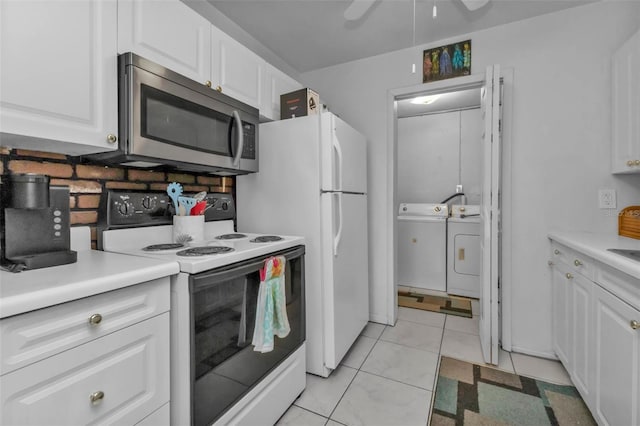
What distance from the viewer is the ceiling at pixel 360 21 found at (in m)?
1.99

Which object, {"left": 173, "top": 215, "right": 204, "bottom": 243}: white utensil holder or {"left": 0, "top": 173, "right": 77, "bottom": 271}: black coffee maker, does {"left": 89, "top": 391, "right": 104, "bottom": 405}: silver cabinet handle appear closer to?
{"left": 0, "top": 173, "right": 77, "bottom": 271}: black coffee maker

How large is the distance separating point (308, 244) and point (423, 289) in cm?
237

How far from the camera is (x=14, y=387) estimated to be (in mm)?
651

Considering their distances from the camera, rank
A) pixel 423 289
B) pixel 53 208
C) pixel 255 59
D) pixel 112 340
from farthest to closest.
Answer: pixel 423 289
pixel 255 59
pixel 53 208
pixel 112 340

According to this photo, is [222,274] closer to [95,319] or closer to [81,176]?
[95,319]

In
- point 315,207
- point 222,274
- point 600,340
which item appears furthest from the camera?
point 315,207

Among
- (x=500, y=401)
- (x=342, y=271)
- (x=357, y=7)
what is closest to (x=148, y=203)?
(x=342, y=271)

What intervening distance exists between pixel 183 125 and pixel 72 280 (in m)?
0.89

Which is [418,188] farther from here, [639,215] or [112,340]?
[112,340]

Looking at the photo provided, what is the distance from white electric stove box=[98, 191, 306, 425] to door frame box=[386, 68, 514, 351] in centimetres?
123

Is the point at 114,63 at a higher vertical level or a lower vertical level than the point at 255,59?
Result: lower

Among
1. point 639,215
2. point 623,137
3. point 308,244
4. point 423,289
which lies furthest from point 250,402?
point 423,289

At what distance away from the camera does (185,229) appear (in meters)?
1.51

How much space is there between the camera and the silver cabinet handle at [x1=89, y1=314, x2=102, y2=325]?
0.79 metres
